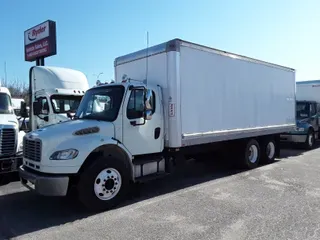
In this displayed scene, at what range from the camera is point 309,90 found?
17.0m

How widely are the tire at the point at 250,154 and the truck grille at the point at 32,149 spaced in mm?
6041

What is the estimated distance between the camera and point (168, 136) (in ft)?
22.4

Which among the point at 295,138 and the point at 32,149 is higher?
the point at 32,149

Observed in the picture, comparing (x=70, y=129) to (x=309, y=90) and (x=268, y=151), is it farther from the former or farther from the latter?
(x=309, y=90)

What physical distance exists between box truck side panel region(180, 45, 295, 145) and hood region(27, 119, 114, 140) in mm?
1932

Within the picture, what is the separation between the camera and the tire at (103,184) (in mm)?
5328

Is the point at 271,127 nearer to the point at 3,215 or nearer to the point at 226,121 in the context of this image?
the point at 226,121

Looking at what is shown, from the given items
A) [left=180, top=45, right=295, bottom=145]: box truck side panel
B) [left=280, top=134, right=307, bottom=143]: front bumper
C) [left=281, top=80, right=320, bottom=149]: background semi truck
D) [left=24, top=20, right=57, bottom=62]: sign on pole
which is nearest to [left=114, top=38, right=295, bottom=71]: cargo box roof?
[left=180, top=45, right=295, bottom=145]: box truck side panel

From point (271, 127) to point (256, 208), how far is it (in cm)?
536

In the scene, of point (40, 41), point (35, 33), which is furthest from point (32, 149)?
point (35, 33)

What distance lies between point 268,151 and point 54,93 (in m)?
7.70

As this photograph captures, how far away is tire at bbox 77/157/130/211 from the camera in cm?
533

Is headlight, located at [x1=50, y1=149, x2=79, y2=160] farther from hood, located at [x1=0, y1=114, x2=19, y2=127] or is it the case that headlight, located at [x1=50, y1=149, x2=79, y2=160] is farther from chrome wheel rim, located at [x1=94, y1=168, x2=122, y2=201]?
hood, located at [x1=0, y1=114, x2=19, y2=127]

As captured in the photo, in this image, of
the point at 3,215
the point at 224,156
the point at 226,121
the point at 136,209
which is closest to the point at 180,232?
the point at 136,209
